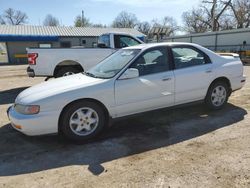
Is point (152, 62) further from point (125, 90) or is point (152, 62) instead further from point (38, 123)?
point (38, 123)

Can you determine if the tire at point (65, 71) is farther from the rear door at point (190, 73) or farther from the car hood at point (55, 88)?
the rear door at point (190, 73)

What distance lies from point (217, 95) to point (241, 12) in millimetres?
47637

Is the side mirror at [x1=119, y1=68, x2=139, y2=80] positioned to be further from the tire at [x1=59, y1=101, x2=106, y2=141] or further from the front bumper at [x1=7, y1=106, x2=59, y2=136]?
the front bumper at [x1=7, y1=106, x2=59, y2=136]

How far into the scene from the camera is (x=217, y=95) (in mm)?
5691

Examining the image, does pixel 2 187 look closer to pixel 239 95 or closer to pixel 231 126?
pixel 231 126

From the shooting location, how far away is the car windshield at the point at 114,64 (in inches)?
186

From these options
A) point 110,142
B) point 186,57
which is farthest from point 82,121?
point 186,57

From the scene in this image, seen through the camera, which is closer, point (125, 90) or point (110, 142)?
point (110, 142)

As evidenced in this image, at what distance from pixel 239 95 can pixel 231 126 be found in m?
2.68

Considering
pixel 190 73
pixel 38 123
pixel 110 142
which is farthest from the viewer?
pixel 190 73

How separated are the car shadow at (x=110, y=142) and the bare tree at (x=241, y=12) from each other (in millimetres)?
47201

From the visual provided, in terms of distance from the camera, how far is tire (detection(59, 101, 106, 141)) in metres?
4.19

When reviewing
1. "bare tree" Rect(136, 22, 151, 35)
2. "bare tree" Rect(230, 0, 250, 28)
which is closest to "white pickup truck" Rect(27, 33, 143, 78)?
"bare tree" Rect(230, 0, 250, 28)

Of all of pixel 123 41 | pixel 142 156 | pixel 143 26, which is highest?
pixel 143 26
